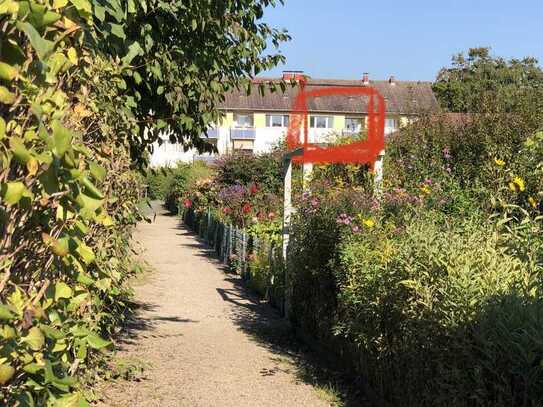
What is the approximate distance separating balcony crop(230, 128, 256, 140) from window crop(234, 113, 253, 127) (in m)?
0.88

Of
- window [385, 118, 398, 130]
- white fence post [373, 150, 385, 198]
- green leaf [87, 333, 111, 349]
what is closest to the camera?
green leaf [87, 333, 111, 349]

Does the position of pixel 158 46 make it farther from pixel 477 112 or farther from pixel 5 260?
pixel 477 112

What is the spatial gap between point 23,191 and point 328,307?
17.1 feet

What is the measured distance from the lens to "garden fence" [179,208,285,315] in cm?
975

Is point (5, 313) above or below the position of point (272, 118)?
below

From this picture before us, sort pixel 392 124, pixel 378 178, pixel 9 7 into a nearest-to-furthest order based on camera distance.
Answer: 1. pixel 9 7
2. pixel 378 178
3. pixel 392 124

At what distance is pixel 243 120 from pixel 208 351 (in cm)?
5782

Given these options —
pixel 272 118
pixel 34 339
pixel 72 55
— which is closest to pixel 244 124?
pixel 272 118

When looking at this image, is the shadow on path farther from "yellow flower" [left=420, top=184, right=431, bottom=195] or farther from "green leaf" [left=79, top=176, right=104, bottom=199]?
"green leaf" [left=79, top=176, right=104, bottom=199]

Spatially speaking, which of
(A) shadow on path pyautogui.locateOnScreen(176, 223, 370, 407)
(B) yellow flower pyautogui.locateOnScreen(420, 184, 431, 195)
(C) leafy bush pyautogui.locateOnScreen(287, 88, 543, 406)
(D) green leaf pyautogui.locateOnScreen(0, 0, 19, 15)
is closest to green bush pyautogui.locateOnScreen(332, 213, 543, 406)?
(C) leafy bush pyautogui.locateOnScreen(287, 88, 543, 406)

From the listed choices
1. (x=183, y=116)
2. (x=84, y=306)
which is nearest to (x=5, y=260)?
(x=84, y=306)

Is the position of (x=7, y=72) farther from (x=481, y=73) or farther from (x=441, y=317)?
(x=481, y=73)

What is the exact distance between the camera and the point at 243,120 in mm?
64125

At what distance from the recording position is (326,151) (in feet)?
34.5
